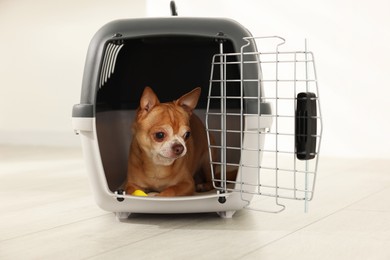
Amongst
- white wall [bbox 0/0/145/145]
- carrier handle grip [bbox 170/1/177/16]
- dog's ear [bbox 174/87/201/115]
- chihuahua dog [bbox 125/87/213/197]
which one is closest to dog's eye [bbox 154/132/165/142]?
chihuahua dog [bbox 125/87/213/197]

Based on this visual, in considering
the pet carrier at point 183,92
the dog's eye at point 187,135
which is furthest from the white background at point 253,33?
the dog's eye at point 187,135

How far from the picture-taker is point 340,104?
3525mm

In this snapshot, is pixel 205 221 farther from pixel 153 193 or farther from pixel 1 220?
pixel 1 220

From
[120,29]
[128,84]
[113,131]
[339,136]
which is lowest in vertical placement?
[339,136]

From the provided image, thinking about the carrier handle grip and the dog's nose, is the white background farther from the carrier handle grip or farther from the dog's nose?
the dog's nose

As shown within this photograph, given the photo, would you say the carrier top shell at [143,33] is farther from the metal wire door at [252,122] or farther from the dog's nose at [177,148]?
the dog's nose at [177,148]

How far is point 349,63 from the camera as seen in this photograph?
3.49 meters

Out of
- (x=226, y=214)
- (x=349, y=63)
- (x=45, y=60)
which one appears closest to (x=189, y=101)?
(x=226, y=214)

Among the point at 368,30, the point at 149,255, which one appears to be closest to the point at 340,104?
the point at 368,30

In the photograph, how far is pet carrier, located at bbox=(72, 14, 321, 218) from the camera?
162 centimetres

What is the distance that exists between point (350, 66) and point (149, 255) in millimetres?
2332

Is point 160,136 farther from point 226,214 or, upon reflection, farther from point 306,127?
point 306,127

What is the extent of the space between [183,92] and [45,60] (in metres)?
2.57

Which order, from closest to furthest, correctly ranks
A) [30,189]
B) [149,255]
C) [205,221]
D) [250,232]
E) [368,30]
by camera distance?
[149,255] < [250,232] < [205,221] < [30,189] < [368,30]
